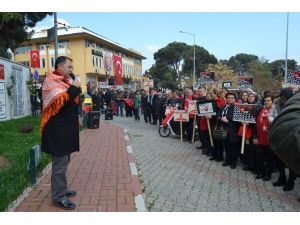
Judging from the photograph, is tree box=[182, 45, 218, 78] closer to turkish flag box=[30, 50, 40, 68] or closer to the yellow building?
the yellow building

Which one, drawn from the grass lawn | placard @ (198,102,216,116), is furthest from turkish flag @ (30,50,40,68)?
placard @ (198,102,216,116)

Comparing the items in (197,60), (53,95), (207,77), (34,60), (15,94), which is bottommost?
(15,94)

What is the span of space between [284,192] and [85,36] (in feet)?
162

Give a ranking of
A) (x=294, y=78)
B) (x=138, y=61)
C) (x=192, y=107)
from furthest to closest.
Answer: (x=138, y=61) → (x=192, y=107) → (x=294, y=78)

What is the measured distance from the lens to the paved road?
18.6ft

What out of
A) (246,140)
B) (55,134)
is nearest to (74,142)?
(55,134)

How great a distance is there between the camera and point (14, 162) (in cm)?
706

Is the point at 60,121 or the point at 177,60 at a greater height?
the point at 177,60

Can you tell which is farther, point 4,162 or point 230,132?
point 230,132

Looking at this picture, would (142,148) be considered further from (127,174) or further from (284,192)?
(284,192)

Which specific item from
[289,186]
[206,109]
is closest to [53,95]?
[289,186]

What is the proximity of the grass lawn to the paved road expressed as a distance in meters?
1.99

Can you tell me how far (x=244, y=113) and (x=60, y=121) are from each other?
14.2 ft

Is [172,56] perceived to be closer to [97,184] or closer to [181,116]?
[181,116]
